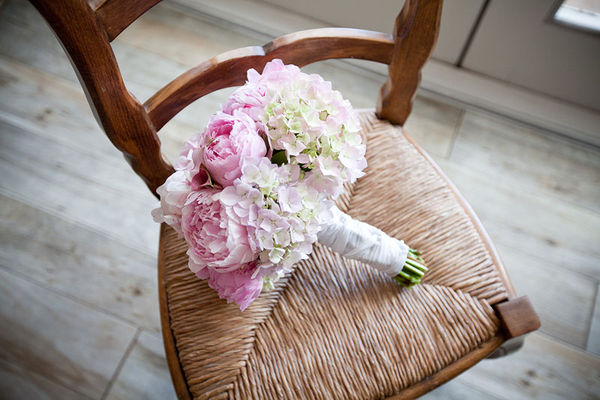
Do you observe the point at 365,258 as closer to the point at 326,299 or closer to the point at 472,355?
the point at 326,299

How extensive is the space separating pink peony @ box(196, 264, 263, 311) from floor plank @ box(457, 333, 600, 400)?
740 mm

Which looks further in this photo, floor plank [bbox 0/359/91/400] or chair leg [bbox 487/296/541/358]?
floor plank [bbox 0/359/91/400]

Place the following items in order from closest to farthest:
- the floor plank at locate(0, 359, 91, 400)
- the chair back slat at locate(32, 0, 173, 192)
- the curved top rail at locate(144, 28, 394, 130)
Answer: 1. the chair back slat at locate(32, 0, 173, 192)
2. the curved top rail at locate(144, 28, 394, 130)
3. the floor plank at locate(0, 359, 91, 400)

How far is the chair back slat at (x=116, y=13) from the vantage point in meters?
0.45

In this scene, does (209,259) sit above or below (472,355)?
above

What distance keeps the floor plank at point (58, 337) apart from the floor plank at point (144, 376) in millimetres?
29

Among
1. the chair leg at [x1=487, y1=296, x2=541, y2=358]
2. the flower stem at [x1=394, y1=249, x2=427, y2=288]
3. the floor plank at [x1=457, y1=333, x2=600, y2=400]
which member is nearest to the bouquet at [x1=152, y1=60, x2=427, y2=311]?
the flower stem at [x1=394, y1=249, x2=427, y2=288]

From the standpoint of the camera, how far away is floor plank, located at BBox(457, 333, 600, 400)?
1.04m

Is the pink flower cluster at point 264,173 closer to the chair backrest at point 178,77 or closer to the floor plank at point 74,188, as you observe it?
the chair backrest at point 178,77

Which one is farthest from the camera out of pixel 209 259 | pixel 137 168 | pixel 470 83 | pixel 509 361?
pixel 470 83

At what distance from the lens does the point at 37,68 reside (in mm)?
1361

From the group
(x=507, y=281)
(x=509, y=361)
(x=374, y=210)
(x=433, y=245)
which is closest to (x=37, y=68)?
(x=374, y=210)

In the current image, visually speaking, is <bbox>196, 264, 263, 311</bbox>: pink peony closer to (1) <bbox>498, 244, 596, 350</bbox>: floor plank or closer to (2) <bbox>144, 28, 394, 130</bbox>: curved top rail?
(2) <bbox>144, 28, 394, 130</bbox>: curved top rail

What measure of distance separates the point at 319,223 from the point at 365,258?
0.19 metres
